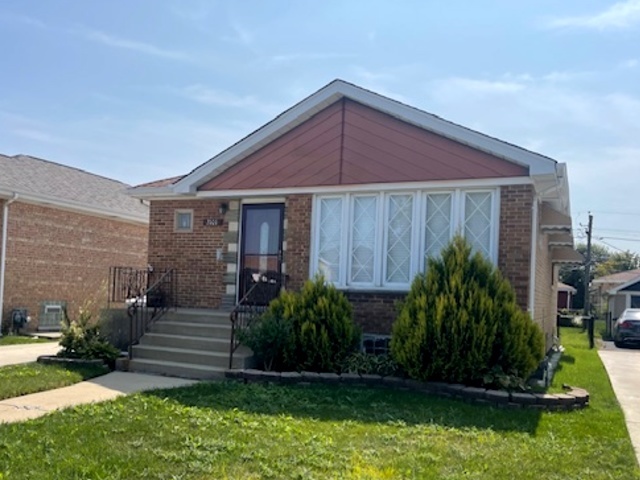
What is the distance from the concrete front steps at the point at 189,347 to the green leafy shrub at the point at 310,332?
2.01 feet

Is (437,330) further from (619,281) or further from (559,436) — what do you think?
(619,281)

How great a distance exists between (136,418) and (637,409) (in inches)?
264

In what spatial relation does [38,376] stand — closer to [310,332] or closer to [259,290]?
[310,332]

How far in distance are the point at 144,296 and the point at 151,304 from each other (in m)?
0.80

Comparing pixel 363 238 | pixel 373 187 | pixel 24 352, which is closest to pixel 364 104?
pixel 373 187

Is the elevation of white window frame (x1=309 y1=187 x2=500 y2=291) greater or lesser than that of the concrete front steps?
greater

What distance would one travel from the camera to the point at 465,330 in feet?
27.2

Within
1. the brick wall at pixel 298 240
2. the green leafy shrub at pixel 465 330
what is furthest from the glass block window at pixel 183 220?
the green leafy shrub at pixel 465 330

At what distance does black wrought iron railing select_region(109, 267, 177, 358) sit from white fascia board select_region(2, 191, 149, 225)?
4.17 meters

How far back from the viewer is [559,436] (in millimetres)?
6387

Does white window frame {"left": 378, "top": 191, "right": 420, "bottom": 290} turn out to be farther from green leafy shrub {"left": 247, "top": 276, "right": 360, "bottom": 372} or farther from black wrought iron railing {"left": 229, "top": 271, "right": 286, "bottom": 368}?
black wrought iron railing {"left": 229, "top": 271, "right": 286, "bottom": 368}

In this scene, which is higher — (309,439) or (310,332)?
(310,332)

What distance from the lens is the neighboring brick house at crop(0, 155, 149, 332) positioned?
16.1m

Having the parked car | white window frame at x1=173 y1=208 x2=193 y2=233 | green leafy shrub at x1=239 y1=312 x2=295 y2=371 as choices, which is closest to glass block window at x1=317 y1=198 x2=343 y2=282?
green leafy shrub at x1=239 y1=312 x2=295 y2=371
